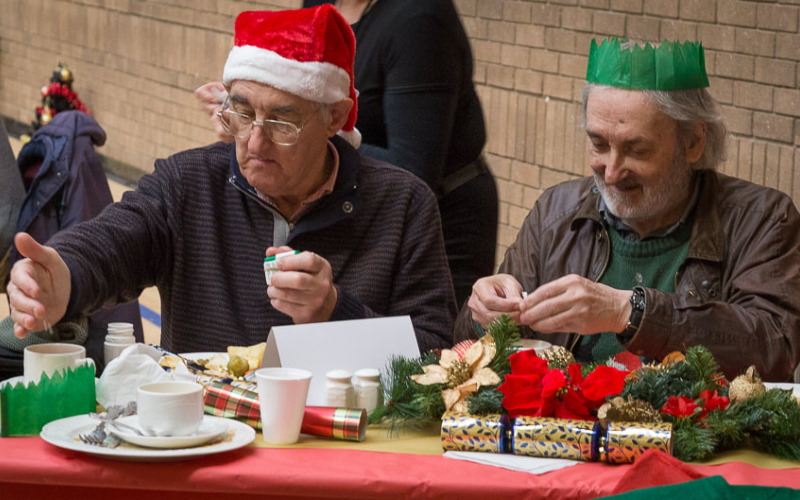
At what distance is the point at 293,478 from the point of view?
6.56 feet

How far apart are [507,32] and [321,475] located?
5.21 metres

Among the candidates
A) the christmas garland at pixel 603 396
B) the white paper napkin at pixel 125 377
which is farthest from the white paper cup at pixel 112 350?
the christmas garland at pixel 603 396

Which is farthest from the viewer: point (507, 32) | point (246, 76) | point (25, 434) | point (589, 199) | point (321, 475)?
point (507, 32)

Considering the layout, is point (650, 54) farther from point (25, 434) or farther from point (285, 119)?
point (25, 434)

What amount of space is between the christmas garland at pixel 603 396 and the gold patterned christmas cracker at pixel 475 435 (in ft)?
0.19

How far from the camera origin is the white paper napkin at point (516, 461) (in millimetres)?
2059

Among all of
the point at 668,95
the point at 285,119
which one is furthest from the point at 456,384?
the point at 668,95

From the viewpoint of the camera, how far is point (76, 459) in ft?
6.61

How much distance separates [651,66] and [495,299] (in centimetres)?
76

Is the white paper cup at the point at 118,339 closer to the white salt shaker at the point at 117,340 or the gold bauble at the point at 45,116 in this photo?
the white salt shaker at the point at 117,340

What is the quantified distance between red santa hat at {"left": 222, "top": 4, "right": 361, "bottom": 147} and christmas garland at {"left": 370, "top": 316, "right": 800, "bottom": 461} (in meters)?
0.87

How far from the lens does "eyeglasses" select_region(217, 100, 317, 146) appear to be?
2934 mm

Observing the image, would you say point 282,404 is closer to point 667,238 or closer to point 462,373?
point 462,373

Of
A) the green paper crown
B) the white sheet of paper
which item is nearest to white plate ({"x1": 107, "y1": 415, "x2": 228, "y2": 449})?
the white sheet of paper
